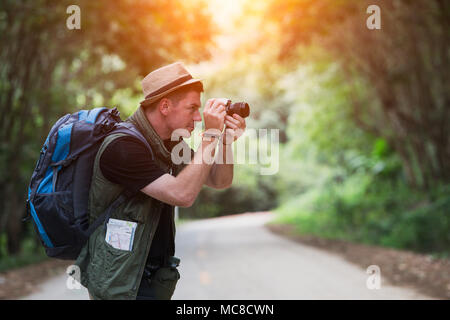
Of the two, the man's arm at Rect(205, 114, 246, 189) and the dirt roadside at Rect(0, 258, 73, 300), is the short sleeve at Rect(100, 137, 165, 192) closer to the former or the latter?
the man's arm at Rect(205, 114, 246, 189)

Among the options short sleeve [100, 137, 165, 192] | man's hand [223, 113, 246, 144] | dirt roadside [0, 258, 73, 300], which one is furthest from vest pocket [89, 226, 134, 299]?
dirt roadside [0, 258, 73, 300]

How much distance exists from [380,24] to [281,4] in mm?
4090

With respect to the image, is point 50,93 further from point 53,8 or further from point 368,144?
point 368,144

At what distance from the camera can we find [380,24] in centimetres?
1422

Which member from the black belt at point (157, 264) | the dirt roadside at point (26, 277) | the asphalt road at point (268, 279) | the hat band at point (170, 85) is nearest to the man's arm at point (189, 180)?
the hat band at point (170, 85)

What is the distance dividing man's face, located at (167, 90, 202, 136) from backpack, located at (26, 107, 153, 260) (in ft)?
0.82

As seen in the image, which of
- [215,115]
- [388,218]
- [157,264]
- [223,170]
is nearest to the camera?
[215,115]

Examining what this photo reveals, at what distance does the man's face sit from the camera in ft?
9.10

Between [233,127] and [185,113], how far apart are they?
238 mm

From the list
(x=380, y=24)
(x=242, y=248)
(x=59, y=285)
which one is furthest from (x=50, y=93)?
(x=380, y=24)

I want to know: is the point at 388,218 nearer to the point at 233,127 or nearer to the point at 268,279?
the point at 268,279

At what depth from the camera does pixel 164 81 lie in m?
2.76

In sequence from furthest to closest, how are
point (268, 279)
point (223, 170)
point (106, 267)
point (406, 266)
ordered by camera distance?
point (406, 266) < point (268, 279) < point (223, 170) < point (106, 267)

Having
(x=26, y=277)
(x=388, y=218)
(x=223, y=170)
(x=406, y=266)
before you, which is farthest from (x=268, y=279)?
(x=388, y=218)
